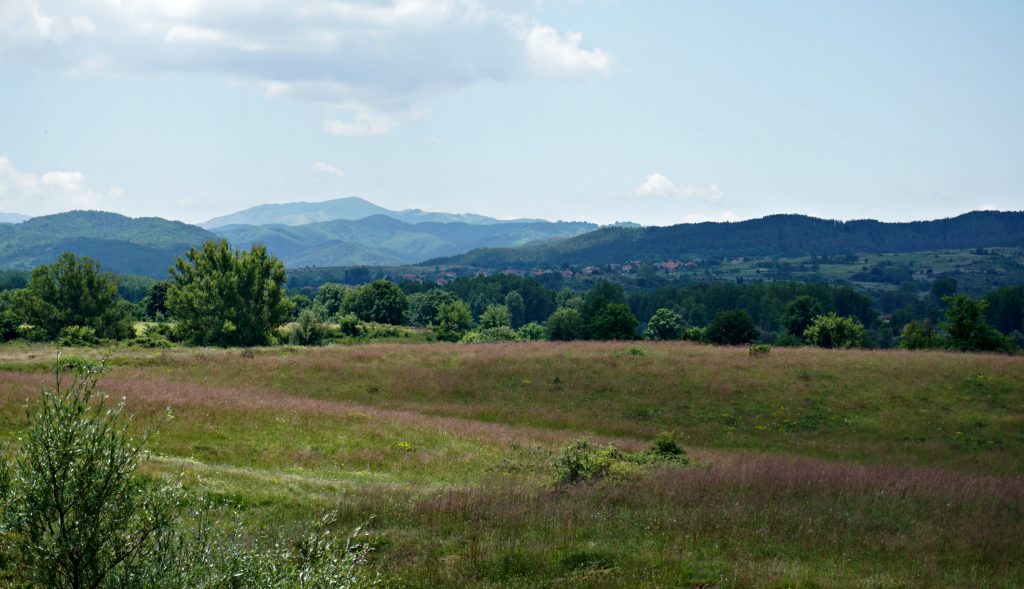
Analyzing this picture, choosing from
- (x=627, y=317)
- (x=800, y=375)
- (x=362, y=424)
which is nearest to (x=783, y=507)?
(x=362, y=424)

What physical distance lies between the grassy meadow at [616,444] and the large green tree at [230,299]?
23159 millimetres

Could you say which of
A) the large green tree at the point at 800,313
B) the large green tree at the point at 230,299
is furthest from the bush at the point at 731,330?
the large green tree at the point at 230,299

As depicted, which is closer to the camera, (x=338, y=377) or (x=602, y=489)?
(x=602, y=489)

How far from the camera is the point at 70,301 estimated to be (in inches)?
3155

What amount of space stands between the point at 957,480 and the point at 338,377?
3458 centimetres

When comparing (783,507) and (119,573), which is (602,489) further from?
(119,573)

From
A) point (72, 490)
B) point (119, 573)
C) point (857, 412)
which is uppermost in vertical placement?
point (72, 490)

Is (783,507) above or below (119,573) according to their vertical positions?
Result: below

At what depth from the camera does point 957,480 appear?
69.8ft

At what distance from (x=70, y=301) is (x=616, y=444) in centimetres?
7374

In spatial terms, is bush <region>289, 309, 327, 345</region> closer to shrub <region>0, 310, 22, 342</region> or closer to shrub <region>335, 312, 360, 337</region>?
shrub <region>335, 312, 360, 337</region>

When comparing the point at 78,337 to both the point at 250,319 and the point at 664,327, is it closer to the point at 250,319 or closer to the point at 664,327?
the point at 250,319

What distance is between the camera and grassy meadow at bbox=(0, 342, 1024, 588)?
13.8 metres

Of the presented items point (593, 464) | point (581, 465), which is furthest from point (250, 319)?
point (593, 464)
